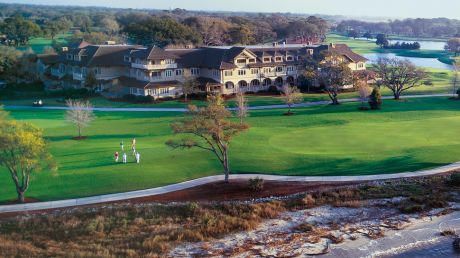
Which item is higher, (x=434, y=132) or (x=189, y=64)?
(x=189, y=64)

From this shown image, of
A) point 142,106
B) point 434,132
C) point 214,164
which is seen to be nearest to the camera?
point 214,164

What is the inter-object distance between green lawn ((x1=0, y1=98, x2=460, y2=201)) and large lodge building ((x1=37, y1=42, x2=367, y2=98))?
15296 millimetres

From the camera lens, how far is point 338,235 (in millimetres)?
23406

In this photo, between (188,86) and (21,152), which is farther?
(188,86)

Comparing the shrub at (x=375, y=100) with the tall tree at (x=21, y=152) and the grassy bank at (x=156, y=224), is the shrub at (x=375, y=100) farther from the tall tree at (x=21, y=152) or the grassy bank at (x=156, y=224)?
the tall tree at (x=21, y=152)

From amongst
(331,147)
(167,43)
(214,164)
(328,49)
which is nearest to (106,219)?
(214,164)

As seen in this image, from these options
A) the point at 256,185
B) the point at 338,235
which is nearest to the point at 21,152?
the point at 256,185

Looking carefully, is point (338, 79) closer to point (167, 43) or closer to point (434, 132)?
point (434, 132)

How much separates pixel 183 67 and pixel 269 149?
34880 mm

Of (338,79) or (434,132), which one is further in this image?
(338,79)

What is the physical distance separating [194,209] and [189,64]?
45.1 metres

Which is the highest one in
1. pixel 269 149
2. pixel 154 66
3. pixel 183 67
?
pixel 154 66

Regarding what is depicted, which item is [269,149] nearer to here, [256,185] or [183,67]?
[256,185]

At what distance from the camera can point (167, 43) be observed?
9462 centimetres
